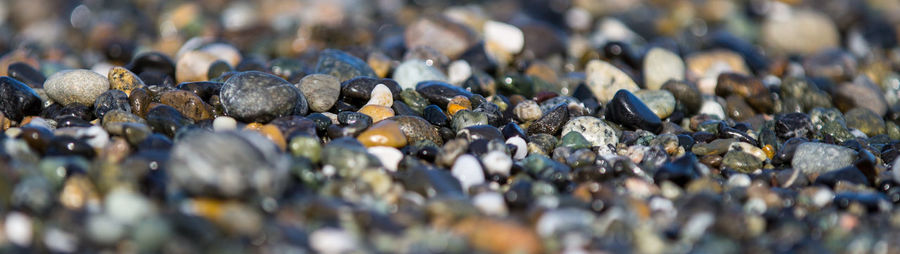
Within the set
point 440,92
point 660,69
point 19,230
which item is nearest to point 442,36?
point 440,92

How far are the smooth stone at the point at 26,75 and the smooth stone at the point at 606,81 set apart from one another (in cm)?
429

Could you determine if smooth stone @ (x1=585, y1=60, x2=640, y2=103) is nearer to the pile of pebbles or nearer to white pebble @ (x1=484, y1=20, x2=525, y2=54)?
the pile of pebbles

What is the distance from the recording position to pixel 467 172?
3695 millimetres

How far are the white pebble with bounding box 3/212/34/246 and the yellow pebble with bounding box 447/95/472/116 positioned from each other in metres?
2.73

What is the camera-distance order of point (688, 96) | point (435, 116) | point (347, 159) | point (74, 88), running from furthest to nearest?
point (688, 96), point (435, 116), point (74, 88), point (347, 159)

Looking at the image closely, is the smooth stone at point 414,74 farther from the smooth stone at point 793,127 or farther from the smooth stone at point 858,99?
the smooth stone at point 858,99

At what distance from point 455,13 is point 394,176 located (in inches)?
170

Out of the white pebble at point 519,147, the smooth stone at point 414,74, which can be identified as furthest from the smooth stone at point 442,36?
the white pebble at point 519,147

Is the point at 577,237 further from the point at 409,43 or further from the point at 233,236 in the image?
the point at 409,43

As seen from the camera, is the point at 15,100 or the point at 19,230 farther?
the point at 15,100

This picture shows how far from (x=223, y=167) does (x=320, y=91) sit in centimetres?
177

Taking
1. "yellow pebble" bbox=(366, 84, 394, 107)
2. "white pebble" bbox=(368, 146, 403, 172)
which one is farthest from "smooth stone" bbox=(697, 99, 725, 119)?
"white pebble" bbox=(368, 146, 403, 172)

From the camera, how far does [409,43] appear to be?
263 inches

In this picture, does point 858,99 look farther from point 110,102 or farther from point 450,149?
point 110,102
